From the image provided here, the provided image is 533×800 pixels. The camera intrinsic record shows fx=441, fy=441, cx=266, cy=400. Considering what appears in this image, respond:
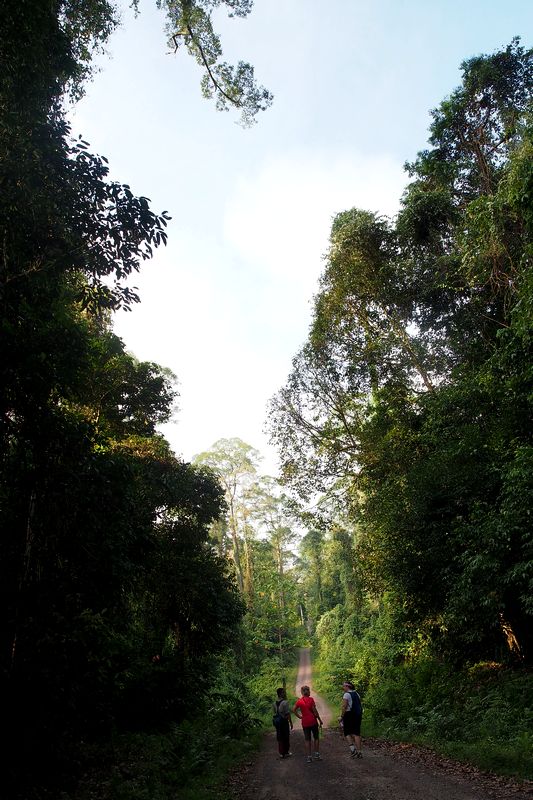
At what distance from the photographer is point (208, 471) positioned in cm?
1869

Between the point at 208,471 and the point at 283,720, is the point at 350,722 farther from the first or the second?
the point at 208,471

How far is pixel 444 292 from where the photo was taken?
54.5 ft

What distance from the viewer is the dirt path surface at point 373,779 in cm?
595

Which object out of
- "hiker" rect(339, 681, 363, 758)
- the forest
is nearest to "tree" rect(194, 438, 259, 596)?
the forest

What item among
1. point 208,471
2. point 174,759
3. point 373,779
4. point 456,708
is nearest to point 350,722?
point 373,779

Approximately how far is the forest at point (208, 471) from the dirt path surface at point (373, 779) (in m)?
0.64

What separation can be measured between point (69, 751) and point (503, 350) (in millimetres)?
11210

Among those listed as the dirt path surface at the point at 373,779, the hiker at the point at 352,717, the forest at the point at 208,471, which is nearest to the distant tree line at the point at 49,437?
the forest at the point at 208,471

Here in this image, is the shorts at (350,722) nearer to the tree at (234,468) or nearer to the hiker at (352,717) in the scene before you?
the hiker at (352,717)

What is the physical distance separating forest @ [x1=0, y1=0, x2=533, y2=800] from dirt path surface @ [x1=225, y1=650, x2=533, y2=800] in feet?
2.11

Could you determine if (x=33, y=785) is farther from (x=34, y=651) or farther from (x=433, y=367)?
(x=433, y=367)

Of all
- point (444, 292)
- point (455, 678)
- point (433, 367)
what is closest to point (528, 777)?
point (455, 678)

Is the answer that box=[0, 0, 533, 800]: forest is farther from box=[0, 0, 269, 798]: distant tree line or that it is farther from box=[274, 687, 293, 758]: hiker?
box=[274, 687, 293, 758]: hiker

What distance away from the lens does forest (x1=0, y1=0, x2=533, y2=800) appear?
5.26 m
